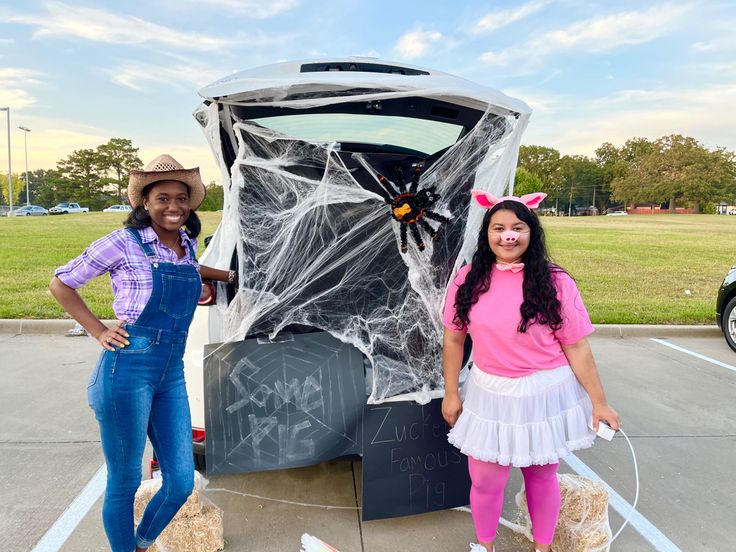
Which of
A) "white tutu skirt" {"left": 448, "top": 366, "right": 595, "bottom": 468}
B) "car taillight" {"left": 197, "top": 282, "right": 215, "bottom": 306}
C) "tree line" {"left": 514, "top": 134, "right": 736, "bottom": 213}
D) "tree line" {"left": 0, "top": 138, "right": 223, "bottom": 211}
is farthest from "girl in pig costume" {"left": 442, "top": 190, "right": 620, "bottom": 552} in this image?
"tree line" {"left": 0, "top": 138, "right": 223, "bottom": 211}

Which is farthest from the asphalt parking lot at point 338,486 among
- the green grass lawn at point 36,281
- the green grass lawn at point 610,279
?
the green grass lawn at point 36,281

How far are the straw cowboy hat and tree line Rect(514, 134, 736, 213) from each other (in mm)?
50146

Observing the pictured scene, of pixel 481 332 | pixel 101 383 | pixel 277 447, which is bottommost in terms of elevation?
pixel 277 447

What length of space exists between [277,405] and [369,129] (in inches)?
56.0

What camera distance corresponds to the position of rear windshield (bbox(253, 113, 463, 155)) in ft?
7.88

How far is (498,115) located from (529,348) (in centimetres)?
106

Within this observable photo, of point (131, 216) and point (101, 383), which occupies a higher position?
point (131, 216)

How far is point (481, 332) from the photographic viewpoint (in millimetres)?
2008

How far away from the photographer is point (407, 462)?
7.91ft

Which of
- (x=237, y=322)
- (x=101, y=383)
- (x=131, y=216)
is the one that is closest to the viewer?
(x=101, y=383)

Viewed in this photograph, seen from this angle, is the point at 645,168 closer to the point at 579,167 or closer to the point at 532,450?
the point at 579,167

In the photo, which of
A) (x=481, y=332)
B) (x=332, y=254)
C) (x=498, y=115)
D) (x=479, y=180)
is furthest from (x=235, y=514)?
(x=498, y=115)

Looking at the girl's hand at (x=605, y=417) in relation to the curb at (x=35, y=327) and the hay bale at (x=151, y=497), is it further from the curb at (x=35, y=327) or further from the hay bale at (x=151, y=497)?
the curb at (x=35, y=327)

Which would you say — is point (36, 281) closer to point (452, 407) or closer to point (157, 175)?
point (157, 175)
